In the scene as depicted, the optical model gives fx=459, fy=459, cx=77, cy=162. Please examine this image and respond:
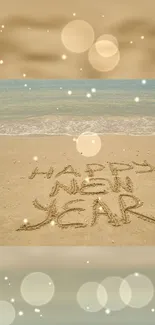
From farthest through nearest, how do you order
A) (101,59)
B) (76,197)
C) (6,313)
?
(101,59)
(76,197)
(6,313)

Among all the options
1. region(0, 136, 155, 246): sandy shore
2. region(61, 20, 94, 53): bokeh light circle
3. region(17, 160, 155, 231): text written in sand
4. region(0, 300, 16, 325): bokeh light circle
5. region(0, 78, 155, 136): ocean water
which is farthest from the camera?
region(0, 78, 155, 136): ocean water

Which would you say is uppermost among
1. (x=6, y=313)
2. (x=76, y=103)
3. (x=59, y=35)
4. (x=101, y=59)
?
(x=59, y=35)

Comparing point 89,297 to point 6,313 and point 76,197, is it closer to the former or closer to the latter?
point 6,313

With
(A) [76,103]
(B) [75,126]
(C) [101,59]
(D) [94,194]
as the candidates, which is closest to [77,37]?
(C) [101,59]

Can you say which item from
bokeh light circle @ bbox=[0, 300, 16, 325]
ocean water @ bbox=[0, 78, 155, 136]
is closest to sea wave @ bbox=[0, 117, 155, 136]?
ocean water @ bbox=[0, 78, 155, 136]

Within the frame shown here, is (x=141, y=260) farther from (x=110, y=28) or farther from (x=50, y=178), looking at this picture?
(x=110, y=28)

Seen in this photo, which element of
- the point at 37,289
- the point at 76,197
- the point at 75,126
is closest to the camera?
the point at 37,289

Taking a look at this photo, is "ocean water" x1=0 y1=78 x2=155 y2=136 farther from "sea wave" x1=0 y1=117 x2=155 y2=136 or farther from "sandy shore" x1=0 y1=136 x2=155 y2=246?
"sandy shore" x1=0 y1=136 x2=155 y2=246

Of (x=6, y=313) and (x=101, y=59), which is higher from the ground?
(x=101, y=59)
